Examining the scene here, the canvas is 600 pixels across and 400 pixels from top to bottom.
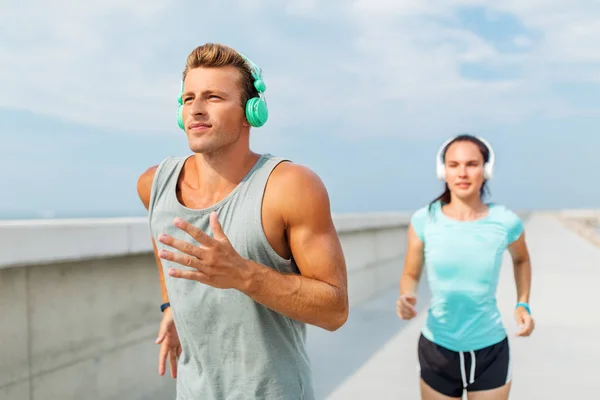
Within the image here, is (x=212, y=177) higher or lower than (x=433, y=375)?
higher

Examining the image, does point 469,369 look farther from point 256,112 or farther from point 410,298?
point 256,112

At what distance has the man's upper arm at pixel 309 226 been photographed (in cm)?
164

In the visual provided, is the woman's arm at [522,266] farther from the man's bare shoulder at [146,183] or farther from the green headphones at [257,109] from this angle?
the man's bare shoulder at [146,183]

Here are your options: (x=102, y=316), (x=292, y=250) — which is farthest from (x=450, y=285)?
(x=102, y=316)

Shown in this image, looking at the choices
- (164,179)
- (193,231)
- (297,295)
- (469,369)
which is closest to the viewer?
(193,231)

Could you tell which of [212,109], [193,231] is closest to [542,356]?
[212,109]

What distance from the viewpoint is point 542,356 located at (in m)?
5.89

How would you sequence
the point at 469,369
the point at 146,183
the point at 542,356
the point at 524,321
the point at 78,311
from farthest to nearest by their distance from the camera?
1. the point at 542,356
2. the point at 78,311
3. the point at 524,321
4. the point at 469,369
5. the point at 146,183

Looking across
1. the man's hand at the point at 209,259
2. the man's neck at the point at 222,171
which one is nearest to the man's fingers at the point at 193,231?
the man's hand at the point at 209,259

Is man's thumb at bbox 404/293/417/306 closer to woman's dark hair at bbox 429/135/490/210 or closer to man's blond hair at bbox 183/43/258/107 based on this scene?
woman's dark hair at bbox 429/135/490/210

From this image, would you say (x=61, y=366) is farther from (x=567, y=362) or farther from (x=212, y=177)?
(x=567, y=362)

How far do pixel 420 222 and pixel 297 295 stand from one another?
1.58 metres

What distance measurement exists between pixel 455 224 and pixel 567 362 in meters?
3.63

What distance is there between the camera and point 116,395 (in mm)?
3631
